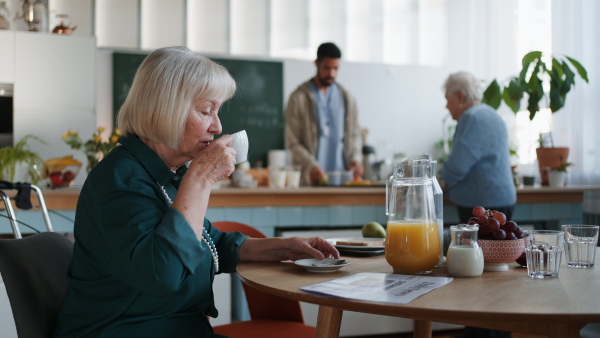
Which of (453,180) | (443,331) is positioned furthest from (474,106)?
(443,331)

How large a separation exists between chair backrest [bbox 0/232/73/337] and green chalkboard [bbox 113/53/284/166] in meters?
4.59

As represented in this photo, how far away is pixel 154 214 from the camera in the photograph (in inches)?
46.5

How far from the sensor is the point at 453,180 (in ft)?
11.0

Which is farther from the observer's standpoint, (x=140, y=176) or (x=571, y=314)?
(x=140, y=176)

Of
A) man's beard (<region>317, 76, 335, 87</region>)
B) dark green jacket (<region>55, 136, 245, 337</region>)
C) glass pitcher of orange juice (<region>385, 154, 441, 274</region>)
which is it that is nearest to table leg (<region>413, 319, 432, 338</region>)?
glass pitcher of orange juice (<region>385, 154, 441, 274</region>)

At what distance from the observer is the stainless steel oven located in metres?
5.34

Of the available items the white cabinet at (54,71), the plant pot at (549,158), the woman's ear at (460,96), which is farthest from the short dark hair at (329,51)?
the white cabinet at (54,71)

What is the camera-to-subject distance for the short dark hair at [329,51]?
14.2 feet

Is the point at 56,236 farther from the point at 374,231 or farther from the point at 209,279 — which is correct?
the point at 374,231

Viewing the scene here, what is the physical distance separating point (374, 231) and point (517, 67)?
14.8 ft

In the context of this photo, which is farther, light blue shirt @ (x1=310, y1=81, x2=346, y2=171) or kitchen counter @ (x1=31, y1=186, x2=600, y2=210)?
light blue shirt @ (x1=310, y1=81, x2=346, y2=171)

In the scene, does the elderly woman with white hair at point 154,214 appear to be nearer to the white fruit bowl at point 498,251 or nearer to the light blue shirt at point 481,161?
the white fruit bowl at point 498,251

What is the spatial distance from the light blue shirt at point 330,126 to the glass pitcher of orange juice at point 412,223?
3.52 meters

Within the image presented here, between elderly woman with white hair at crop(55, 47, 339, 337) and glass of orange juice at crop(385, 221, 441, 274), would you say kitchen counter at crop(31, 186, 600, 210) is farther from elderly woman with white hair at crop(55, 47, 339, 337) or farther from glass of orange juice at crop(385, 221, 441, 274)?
glass of orange juice at crop(385, 221, 441, 274)
